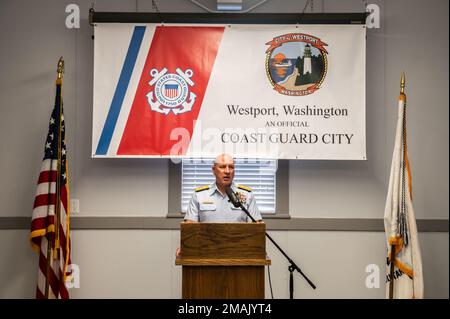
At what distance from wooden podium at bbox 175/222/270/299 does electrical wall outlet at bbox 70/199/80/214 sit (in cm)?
179

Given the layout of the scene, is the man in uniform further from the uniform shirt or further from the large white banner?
the large white banner

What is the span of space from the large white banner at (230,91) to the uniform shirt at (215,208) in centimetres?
43

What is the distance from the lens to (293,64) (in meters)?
4.01

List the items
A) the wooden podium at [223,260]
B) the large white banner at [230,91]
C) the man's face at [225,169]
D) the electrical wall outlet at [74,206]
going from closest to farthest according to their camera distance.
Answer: the wooden podium at [223,260], the man's face at [225,169], the large white banner at [230,91], the electrical wall outlet at [74,206]

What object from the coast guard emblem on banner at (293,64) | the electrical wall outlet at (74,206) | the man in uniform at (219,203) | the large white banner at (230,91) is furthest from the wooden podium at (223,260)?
the electrical wall outlet at (74,206)

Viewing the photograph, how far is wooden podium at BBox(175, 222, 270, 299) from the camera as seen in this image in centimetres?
266

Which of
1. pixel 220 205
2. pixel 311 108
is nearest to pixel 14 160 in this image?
pixel 220 205

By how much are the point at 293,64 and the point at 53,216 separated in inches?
97.1

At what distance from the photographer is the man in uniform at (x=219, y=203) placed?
11.8 ft

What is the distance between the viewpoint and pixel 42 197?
3789 millimetres

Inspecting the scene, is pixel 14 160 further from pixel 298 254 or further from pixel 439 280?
pixel 439 280

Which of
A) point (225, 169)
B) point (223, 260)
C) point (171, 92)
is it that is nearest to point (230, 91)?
point (171, 92)

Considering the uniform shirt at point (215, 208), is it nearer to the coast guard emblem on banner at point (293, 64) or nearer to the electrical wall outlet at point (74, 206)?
the coast guard emblem on banner at point (293, 64)

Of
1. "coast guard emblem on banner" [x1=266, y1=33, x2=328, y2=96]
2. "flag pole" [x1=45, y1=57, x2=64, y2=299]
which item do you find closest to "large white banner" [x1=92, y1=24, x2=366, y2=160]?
"coast guard emblem on banner" [x1=266, y1=33, x2=328, y2=96]
